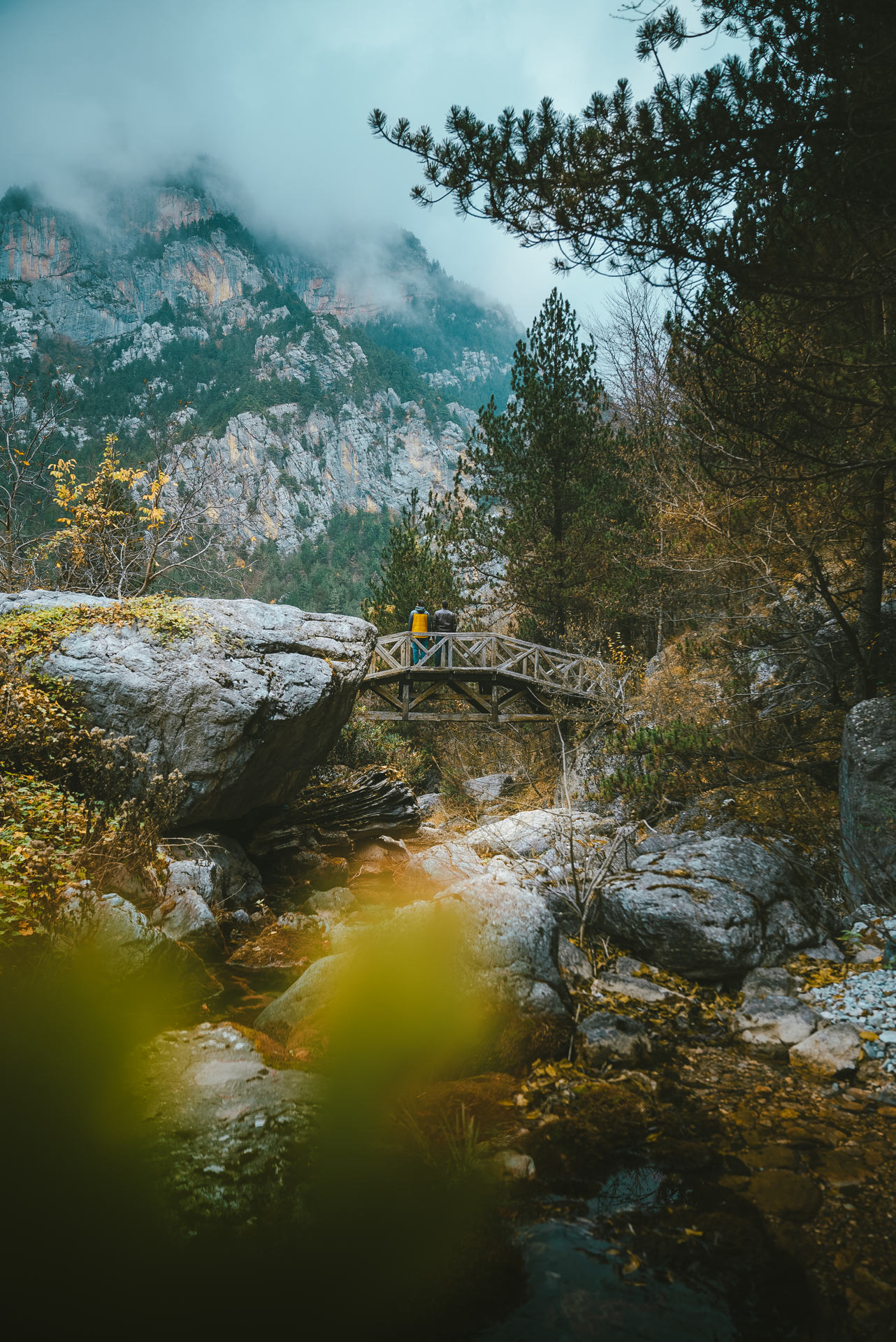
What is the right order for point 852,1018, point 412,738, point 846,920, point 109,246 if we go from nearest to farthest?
point 852,1018
point 846,920
point 412,738
point 109,246

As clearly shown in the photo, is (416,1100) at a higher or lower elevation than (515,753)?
lower

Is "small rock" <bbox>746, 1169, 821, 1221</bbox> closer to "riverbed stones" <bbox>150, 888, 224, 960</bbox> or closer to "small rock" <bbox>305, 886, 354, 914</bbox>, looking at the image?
"riverbed stones" <bbox>150, 888, 224, 960</bbox>

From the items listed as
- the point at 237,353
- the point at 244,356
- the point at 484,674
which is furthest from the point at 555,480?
the point at 237,353

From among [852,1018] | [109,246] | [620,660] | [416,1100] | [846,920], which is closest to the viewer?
[416,1100]

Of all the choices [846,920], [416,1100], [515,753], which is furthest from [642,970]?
[515,753]

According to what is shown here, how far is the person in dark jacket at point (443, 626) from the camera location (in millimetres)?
14180

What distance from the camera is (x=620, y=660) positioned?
45.4 feet

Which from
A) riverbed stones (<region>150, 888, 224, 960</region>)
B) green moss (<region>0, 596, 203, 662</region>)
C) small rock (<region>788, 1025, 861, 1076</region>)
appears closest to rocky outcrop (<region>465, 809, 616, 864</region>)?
small rock (<region>788, 1025, 861, 1076</region>)

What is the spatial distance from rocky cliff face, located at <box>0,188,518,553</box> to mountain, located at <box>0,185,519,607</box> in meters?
0.31

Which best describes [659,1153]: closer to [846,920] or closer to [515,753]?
[846,920]

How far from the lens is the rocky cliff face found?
75.9 m

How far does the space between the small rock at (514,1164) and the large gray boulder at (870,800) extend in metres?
3.70

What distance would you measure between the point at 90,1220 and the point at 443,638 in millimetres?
12262

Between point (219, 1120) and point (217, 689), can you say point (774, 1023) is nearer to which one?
point (219, 1120)
